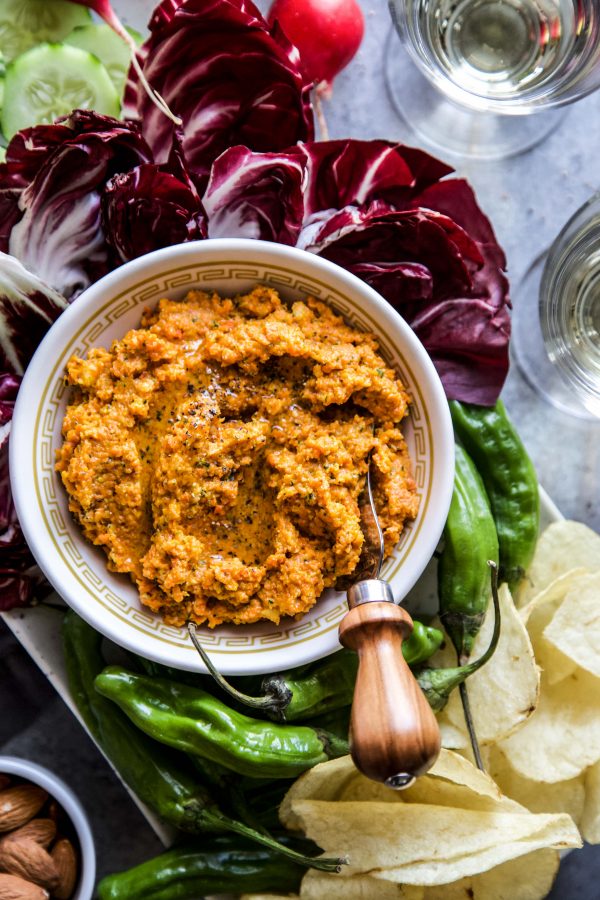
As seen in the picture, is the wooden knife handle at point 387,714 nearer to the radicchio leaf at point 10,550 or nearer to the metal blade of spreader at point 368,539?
the metal blade of spreader at point 368,539

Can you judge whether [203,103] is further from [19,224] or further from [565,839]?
[565,839]

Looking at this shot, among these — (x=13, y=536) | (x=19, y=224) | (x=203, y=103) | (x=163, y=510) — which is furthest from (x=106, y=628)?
(x=203, y=103)

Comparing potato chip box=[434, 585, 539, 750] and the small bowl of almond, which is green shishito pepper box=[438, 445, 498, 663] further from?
the small bowl of almond

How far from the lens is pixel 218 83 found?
2.54 m

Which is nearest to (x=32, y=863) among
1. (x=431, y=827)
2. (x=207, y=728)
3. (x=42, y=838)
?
(x=42, y=838)

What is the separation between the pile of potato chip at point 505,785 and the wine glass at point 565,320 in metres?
0.43

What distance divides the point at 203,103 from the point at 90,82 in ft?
1.10

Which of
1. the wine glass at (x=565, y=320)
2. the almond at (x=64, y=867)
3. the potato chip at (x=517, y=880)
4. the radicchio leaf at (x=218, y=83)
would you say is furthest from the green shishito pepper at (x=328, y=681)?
the radicchio leaf at (x=218, y=83)

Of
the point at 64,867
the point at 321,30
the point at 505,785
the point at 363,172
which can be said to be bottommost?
the point at 64,867

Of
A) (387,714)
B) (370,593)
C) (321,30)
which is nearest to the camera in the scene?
(387,714)

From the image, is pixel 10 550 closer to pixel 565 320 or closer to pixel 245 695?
pixel 245 695

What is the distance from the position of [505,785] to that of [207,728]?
88 centimetres

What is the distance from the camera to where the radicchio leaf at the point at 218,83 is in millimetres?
2457

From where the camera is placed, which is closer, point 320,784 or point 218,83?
point 320,784
